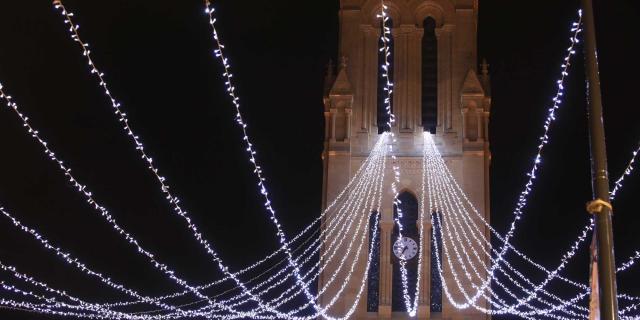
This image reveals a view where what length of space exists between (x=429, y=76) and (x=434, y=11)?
2.70 metres

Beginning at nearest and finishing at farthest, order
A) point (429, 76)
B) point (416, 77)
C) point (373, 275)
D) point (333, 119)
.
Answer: point (373, 275) < point (333, 119) < point (416, 77) < point (429, 76)

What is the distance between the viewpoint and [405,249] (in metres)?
39.2

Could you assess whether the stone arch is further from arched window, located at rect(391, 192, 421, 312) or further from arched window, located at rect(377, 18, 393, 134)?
arched window, located at rect(391, 192, 421, 312)

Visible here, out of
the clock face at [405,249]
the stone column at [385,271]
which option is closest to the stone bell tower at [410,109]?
the stone column at [385,271]

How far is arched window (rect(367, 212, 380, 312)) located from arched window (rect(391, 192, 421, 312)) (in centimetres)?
58

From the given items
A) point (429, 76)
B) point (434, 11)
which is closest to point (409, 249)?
point (429, 76)

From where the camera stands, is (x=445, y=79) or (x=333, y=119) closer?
(x=333, y=119)

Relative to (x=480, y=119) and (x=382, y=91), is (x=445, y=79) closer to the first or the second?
(x=480, y=119)

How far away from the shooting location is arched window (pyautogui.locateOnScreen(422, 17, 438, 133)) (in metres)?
41.2

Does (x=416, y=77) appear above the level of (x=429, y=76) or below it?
below

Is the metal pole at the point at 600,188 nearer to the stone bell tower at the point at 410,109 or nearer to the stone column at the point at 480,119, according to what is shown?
the stone bell tower at the point at 410,109

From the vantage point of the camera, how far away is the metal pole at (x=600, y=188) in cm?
1073

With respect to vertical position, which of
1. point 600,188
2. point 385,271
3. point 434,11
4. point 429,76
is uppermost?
point 434,11

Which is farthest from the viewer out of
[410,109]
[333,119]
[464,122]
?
[333,119]
